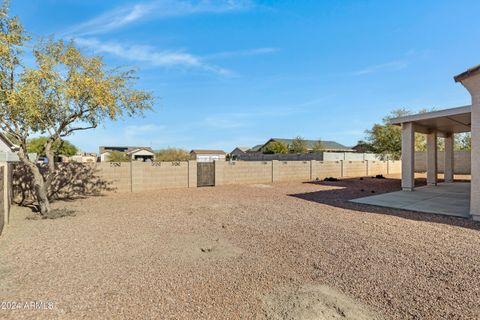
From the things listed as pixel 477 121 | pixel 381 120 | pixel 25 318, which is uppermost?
pixel 381 120

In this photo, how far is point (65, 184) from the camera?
12.1 meters

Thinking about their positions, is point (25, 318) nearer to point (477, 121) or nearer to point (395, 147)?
point (477, 121)

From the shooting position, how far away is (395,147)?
28.2 meters

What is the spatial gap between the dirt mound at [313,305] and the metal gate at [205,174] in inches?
518

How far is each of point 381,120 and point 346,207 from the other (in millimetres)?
24956

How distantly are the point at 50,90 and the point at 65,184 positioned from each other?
5.81m

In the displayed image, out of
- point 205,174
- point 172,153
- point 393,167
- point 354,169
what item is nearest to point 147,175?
point 205,174

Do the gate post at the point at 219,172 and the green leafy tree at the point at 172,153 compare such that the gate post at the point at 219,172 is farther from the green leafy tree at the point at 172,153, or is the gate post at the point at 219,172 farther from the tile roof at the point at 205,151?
the tile roof at the point at 205,151

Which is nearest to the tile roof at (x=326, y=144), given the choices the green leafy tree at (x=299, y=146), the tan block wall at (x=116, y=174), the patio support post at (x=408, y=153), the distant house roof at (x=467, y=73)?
the green leafy tree at (x=299, y=146)

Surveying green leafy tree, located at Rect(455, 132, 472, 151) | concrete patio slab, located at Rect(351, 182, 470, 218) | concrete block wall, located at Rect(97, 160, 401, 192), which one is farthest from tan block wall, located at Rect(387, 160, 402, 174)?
concrete patio slab, located at Rect(351, 182, 470, 218)

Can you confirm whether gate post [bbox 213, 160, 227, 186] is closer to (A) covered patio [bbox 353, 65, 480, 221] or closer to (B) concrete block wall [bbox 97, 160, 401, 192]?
(B) concrete block wall [bbox 97, 160, 401, 192]

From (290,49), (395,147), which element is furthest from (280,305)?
(395,147)

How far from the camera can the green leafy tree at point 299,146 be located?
4291 cm

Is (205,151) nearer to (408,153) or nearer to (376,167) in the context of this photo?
(376,167)
